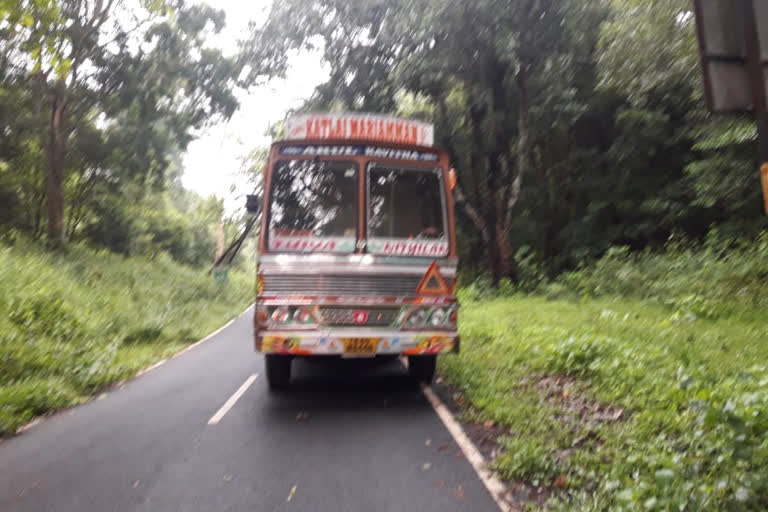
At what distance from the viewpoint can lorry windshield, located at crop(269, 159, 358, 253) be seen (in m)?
6.51

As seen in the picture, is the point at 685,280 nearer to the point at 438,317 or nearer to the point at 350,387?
the point at 438,317

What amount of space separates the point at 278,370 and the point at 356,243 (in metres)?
2.04

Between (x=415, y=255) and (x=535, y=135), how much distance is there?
505 inches

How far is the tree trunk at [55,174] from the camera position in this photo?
17.7 meters

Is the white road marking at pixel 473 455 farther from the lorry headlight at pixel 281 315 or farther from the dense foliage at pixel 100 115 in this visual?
the dense foliage at pixel 100 115

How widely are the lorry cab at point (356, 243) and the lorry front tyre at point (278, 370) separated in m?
0.96

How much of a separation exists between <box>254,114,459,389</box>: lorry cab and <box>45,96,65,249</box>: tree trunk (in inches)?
552

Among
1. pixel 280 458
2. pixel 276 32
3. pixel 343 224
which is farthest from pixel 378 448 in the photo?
pixel 276 32

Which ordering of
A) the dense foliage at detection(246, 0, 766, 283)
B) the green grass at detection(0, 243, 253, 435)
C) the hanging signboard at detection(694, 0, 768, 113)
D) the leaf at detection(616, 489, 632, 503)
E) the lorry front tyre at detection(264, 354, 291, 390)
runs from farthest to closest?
1. the dense foliage at detection(246, 0, 766, 283)
2. the green grass at detection(0, 243, 253, 435)
3. the lorry front tyre at detection(264, 354, 291, 390)
4. the leaf at detection(616, 489, 632, 503)
5. the hanging signboard at detection(694, 0, 768, 113)

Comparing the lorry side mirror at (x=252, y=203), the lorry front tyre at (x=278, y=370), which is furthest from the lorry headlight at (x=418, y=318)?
the lorry side mirror at (x=252, y=203)

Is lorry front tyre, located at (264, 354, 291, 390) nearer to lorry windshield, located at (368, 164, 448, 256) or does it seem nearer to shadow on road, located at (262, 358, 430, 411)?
shadow on road, located at (262, 358, 430, 411)

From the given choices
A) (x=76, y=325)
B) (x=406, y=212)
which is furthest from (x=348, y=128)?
(x=76, y=325)

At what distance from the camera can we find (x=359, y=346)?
6285mm

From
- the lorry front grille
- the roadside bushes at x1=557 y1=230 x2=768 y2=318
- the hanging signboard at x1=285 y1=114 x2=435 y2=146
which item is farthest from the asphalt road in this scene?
the roadside bushes at x1=557 y1=230 x2=768 y2=318
